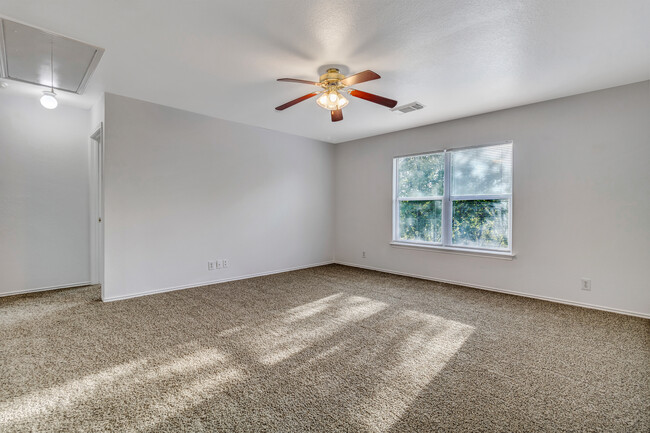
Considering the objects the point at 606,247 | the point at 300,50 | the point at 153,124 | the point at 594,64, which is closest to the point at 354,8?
the point at 300,50

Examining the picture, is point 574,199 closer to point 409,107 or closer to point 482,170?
point 482,170

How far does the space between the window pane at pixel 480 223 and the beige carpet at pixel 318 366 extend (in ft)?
3.05

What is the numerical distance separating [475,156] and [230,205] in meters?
3.85

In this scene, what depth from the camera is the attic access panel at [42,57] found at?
2.38 metres

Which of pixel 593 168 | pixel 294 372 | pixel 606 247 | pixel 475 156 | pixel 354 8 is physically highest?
pixel 354 8

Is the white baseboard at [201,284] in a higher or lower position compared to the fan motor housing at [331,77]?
lower

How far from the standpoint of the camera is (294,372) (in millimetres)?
2131

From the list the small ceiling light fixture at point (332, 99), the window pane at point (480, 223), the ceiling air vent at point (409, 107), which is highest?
the ceiling air vent at point (409, 107)

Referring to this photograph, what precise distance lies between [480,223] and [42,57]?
5409 mm

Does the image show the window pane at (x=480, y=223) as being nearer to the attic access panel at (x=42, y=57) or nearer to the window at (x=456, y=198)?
the window at (x=456, y=198)

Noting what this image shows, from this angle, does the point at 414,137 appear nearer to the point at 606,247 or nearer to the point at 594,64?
the point at 594,64

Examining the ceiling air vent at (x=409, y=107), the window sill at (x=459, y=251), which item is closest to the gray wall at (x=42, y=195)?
the ceiling air vent at (x=409, y=107)

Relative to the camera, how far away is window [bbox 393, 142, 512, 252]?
13.7 feet

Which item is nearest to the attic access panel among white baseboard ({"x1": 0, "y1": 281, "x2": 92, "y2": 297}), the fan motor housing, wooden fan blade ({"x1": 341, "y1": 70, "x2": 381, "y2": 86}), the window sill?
the fan motor housing
